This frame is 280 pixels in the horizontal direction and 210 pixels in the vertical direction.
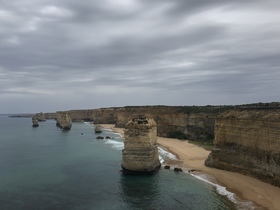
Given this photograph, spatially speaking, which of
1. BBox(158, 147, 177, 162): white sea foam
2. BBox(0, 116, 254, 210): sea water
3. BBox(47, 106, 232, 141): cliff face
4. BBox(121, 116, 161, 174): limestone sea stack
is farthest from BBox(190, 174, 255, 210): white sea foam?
BBox(47, 106, 232, 141): cliff face

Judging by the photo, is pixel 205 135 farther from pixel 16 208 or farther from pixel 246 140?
pixel 16 208

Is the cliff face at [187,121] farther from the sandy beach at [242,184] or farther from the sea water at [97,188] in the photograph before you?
the sea water at [97,188]

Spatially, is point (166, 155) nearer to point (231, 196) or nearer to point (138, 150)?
point (138, 150)

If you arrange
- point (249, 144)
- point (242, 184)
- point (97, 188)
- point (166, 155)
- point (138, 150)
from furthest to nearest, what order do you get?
1. point (166, 155)
2. point (138, 150)
3. point (249, 144)
4. point (97, 188)
5. point (242, 184)

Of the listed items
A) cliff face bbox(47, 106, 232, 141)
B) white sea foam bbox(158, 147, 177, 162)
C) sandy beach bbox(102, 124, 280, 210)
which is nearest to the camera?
sandy beach bbox(102, 124, 280, 210)

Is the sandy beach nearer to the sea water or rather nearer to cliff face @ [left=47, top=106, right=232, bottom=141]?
the sea water

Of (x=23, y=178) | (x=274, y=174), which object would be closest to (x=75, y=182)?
(x=23, y=178)

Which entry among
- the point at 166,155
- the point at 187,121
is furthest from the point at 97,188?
the point at 187,121

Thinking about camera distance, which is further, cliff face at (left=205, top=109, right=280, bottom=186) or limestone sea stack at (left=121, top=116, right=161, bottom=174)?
limestone sea stack at (left=121, top=116, right=161, bottom=174)
